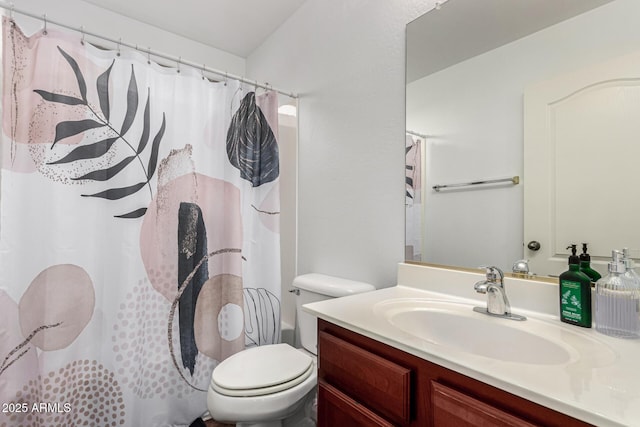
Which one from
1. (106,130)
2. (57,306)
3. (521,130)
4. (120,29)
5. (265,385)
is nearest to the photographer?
(521,130)

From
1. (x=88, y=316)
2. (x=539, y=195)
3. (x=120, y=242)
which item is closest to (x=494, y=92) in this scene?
(x=539, y=195)

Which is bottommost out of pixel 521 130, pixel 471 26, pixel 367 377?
pixel 367 377

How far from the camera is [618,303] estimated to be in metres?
0.76

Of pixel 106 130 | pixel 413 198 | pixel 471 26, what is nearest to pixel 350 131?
pixel 413 198

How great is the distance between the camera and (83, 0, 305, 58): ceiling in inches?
78.4

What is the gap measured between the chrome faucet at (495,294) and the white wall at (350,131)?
45 cm

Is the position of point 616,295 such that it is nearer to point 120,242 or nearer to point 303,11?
point 120,242

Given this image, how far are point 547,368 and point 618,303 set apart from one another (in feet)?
1.11

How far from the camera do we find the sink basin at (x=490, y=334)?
72 centimetres

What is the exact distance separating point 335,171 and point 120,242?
113 cm

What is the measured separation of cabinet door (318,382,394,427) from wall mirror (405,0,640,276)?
0.64 m

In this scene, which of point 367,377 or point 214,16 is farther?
point 214,16

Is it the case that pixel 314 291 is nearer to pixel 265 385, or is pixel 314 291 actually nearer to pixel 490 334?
pixel 265 385

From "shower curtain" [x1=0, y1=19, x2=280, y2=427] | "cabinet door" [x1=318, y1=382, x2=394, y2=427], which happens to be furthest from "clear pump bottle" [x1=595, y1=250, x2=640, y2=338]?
"shower curtain" [x1=0, y1=19, x2=280, y2=427]
